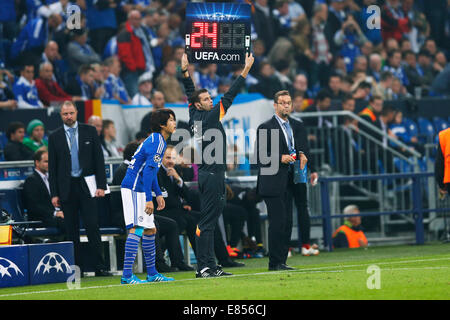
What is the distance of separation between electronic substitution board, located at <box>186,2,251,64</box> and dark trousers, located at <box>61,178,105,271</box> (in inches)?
86.8

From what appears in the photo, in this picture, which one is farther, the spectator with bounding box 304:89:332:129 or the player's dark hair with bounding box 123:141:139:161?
the spectator with bounding box 304:89:332:129

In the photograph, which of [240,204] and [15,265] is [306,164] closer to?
[240,204]

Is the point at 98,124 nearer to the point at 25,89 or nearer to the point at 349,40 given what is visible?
the point at 25,89

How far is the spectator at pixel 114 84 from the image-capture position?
18688mm

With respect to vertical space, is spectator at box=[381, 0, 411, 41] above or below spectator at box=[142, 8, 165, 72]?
above

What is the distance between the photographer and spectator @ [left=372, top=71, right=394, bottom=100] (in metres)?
22.3

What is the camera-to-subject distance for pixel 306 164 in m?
14.1

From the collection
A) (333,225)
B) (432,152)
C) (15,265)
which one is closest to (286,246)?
(15,265)

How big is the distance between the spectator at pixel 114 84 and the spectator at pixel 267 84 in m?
2.72

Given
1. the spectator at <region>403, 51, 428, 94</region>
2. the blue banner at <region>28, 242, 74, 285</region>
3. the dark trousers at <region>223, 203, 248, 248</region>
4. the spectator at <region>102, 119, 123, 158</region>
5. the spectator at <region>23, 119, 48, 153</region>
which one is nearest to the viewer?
the blue banner at <region>28, 242, 74, 285</region>

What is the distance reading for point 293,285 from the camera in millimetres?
10141

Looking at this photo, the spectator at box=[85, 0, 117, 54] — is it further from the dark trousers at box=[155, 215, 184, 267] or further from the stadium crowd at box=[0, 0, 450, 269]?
the dark trousers at box=[155, 215, 184, 267]

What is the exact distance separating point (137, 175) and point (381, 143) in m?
8.74

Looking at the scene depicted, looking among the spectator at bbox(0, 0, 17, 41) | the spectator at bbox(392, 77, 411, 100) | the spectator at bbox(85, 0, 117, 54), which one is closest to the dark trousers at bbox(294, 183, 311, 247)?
the spectator at bbox(85, 0, 117, 54)
